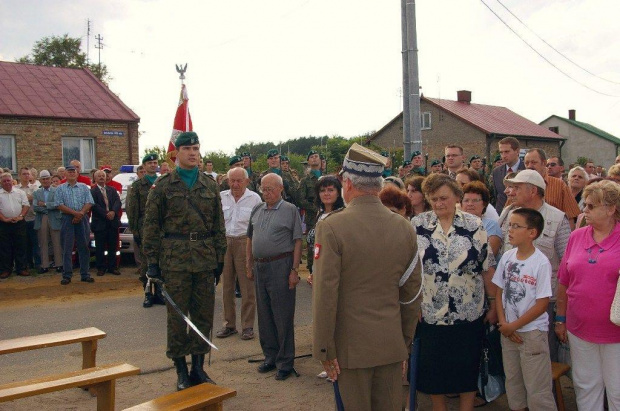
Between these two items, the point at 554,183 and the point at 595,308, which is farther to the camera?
the point at 554,183

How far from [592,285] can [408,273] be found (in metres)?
1.62

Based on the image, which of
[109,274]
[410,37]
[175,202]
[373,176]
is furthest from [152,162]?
[373,176]

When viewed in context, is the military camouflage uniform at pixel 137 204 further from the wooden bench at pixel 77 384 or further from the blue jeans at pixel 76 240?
the wooden bench at pixel 77 384

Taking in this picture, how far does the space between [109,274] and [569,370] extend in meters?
9.27

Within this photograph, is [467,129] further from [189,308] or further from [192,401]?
[192,401]

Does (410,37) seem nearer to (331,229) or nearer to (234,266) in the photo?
(234,266)

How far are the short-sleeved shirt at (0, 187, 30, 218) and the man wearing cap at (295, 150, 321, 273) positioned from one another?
538 centimetres

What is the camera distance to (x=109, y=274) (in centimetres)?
1213

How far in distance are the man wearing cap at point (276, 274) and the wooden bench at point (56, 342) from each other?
1.69 m

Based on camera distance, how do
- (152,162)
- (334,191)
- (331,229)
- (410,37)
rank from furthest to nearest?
(410,37) < (152,162) < (334,191) < (331,229)

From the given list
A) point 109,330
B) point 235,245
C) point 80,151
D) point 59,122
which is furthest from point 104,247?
point 80,151

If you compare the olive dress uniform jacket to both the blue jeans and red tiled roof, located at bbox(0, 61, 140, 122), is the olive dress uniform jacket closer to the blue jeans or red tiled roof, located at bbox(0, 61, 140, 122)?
the blue jeans

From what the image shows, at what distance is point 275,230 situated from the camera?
6457mm

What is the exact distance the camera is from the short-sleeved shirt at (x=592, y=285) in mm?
4293
